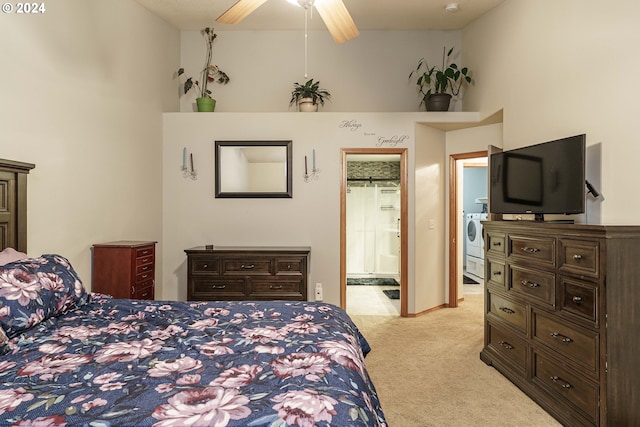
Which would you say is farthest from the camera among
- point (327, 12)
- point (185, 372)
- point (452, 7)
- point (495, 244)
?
point (452, 7)

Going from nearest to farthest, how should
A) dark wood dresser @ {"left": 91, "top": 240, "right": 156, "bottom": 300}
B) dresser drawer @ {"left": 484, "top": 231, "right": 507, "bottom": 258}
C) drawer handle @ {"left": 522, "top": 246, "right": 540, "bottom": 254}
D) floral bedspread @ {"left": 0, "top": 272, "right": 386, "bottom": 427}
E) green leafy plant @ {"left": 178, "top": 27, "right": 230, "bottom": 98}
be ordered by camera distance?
floral bedspread @ {"left": 0, "top": 272, "right": 386, "bottom": 427}
drawer handle @ {"left": 522, "top": 246, "right": 540, "bottom": 254}
dresser drawer @ {"left": 484, "top": 231, "right": 507, "bottom": 258}
dark wood dresser @ {"left": 91, "top": 240, "right": 156, "bottom": 300}
green leafy plant @ {"left": 178, "top": 27, "right": 230, "bottom": 98}

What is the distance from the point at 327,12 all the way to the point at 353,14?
92.1 inches

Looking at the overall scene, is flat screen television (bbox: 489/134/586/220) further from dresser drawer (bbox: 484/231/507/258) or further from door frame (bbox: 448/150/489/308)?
door frame (bbox: 448/150/489/308)

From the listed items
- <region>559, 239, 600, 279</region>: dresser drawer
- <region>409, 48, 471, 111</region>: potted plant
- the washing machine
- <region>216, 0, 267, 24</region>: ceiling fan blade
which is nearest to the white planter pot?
<region>409, 48, 471, 111</region>: potted plant

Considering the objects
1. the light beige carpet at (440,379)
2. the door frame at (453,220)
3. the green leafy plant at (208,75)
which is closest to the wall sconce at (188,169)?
the green leafy plant at (208,75)

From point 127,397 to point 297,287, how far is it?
2909 millimetres

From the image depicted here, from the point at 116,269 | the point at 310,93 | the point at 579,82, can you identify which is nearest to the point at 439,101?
the point at 310,93

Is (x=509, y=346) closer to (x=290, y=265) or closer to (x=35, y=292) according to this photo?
(x=290, y=265)

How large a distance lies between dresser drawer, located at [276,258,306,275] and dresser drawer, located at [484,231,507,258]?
1.77 m

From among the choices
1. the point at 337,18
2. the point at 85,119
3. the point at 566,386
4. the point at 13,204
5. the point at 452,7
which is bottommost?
the point at 566,386

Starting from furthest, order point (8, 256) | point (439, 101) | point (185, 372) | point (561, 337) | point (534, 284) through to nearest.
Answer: point (439, 101) < point (534, 284) < point (561, 337) < point (8, 256) < point (185, 372)

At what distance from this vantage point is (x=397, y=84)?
16.4 ft

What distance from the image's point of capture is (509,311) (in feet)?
9.56

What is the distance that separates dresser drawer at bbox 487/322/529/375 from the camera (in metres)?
2.71
